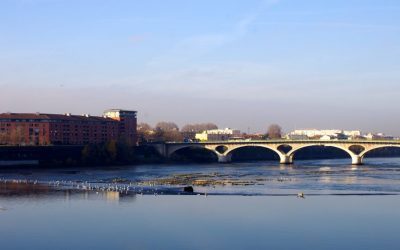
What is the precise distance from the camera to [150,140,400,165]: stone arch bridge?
10512 centimetres

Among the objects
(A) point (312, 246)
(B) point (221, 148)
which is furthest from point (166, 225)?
(B) point (221, 148)

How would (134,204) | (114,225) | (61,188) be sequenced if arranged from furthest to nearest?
1. (61,188)
2. (134,204)
3. (114,225)

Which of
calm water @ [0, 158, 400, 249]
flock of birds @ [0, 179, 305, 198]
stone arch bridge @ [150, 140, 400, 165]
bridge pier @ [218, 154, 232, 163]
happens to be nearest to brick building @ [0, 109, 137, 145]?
stone arch bridge @ [150, 140, 400, 165]

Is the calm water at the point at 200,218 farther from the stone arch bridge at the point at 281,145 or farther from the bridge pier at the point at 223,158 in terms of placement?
the bridge pier at the point at 223,158

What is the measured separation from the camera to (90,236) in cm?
3130

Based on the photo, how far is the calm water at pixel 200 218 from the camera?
29891mm

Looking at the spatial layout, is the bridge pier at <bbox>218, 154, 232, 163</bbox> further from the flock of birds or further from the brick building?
the flock of birds

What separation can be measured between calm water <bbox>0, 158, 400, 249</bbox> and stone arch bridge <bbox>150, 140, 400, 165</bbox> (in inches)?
1904

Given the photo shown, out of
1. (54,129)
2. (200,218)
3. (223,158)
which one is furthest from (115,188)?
(54,129)

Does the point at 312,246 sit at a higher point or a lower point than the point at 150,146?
lower

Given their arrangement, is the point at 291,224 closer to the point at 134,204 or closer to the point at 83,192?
the point at 134,204

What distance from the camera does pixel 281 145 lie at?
11975 centimetres

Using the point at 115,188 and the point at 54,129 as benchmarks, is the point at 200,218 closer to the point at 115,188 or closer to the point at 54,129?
the point at 115,188

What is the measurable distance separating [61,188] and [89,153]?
5395 cm
